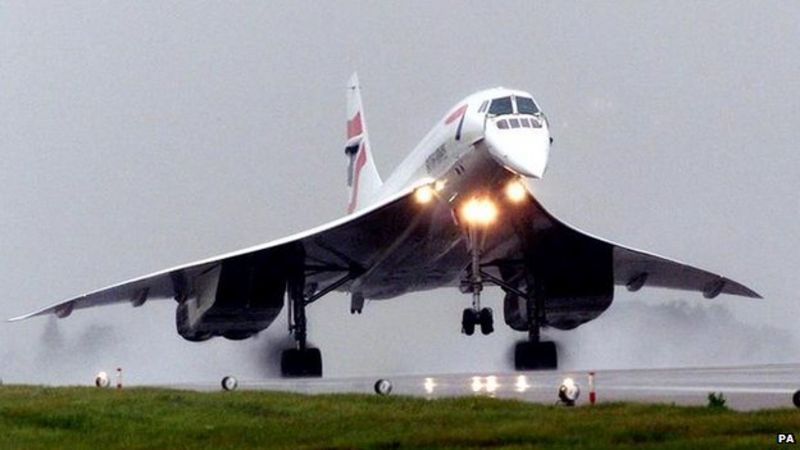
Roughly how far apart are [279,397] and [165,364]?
23.1 m

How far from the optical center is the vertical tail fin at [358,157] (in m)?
48.5

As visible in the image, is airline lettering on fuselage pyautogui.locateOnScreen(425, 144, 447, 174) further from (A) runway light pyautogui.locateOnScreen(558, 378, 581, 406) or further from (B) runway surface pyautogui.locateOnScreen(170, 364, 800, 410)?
(A) runway light pyautogui.locateOnScreen(558, 378, 581, 406)

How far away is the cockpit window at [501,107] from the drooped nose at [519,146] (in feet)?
0.70

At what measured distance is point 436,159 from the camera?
33406mm

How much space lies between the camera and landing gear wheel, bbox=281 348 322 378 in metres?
36.0

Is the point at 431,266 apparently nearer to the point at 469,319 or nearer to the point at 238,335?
the point at 238,335

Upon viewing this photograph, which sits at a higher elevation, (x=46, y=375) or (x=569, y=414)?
(x=46, y=375)

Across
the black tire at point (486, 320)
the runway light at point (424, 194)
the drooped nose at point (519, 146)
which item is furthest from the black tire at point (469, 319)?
the runway light at point (424, 194)

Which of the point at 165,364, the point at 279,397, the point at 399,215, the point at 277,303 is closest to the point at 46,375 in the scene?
the point at 165,364

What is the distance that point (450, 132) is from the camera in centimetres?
3250

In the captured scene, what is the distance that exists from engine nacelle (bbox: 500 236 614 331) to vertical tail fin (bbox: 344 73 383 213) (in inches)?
337

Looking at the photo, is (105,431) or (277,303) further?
(277,303)

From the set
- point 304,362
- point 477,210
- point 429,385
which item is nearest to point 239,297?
point 304,362

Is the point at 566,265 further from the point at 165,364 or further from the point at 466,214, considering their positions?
the point at 165,364
